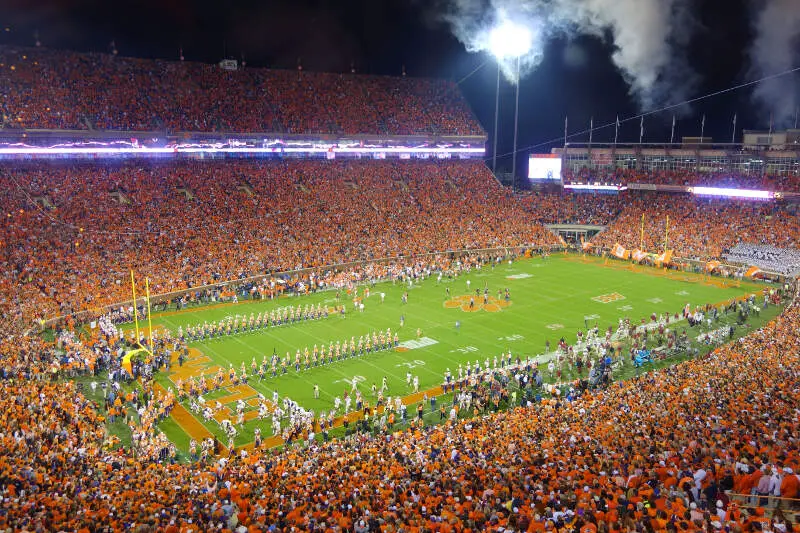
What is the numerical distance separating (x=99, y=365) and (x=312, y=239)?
70.0 ft

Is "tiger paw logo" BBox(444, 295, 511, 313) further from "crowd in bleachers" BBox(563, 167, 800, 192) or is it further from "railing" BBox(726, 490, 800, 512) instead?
"crowd in bleachers" BBox(563, 167, 800, 192)

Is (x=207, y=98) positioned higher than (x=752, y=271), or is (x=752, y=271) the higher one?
(x=207, y=98)

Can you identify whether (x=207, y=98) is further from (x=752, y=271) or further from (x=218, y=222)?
(x=752, y=271)

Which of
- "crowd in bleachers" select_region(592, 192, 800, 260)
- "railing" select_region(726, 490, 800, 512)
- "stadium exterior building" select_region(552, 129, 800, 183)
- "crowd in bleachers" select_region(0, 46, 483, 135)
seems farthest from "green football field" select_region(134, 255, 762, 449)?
"crowd in bleachers" select_region(0, 46, 483, 135)

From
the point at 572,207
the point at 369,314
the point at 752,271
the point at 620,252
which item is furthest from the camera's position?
the point at 572,207

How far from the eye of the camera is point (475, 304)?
119 ft

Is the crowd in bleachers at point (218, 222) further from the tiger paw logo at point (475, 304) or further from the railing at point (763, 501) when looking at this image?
the railing at point (763, 501)

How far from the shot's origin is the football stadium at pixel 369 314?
40.4 ft

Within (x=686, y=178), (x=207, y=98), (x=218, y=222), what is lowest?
(x=218, y=222)

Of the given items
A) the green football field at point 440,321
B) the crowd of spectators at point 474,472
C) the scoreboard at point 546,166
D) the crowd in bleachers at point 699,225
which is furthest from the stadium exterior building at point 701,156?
the crowd of spectators at point 474,472

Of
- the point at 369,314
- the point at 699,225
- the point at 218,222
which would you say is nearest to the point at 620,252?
the point at 699,225

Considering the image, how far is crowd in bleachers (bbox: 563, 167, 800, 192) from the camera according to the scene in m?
50.7

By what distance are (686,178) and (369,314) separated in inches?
1370

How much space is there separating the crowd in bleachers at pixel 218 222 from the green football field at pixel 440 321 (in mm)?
4362
